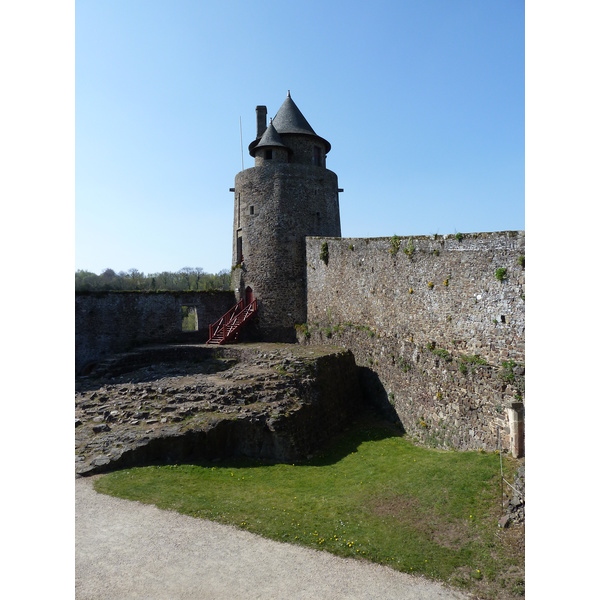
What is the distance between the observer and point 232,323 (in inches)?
948

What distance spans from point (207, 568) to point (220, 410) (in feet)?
21.2

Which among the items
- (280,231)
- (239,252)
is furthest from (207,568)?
(239,252)

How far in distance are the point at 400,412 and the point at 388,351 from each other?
2220 mm

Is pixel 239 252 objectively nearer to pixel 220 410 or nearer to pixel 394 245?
pixel 394 245

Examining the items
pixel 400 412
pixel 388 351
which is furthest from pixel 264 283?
pixel 400 412

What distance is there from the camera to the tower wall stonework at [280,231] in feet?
77.4

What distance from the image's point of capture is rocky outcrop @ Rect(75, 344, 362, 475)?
1270 cm

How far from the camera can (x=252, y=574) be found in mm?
7766

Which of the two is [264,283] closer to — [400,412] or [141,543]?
[400,412]

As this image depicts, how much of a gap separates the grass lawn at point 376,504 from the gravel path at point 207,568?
14.9 inches

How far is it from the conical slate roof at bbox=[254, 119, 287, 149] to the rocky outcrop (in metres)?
10.5

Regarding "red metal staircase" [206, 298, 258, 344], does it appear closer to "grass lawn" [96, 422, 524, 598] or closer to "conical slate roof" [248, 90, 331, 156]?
"conical slate roof" [248, 90, 331, 156]

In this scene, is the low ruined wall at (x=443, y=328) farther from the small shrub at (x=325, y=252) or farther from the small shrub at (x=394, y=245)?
the small shrub at (x=325, y=252)

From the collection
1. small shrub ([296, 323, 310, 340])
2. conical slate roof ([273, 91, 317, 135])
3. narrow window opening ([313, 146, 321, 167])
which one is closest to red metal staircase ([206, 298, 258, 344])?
small shrub ([296, 323, 310, 340])
